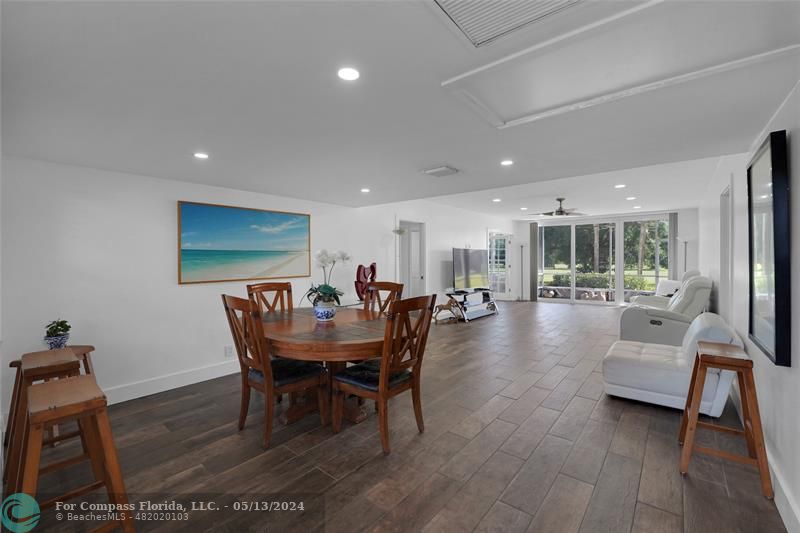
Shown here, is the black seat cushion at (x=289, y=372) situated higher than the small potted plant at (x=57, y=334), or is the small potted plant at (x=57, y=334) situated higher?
the small potted plant at (x=57, y=334)

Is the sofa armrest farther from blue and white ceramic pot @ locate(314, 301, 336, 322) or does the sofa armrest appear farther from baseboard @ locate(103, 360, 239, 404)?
baseboard @ locate(103, 360, 239, 404)

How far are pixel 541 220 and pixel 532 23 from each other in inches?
383

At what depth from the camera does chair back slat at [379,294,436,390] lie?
228cm

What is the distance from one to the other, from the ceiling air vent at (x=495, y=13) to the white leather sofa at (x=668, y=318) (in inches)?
163

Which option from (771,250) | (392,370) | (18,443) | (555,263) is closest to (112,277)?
(18,443)

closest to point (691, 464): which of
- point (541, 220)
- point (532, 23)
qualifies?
point (532, 23)

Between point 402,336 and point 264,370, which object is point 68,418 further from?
point 402,336

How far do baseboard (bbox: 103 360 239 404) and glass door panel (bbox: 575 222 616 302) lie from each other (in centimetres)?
911

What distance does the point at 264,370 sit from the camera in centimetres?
239

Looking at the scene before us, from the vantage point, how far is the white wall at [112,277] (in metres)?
2.84

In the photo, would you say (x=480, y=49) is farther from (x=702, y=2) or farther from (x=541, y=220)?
A: (x=541, y=220)

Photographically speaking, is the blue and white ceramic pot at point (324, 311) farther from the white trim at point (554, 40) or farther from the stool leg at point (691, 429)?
the stool leg at point (691, 429)

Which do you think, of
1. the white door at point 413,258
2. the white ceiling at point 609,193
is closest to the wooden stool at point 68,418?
Result: the white ceiling at point 609,193

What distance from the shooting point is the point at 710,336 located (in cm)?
269
